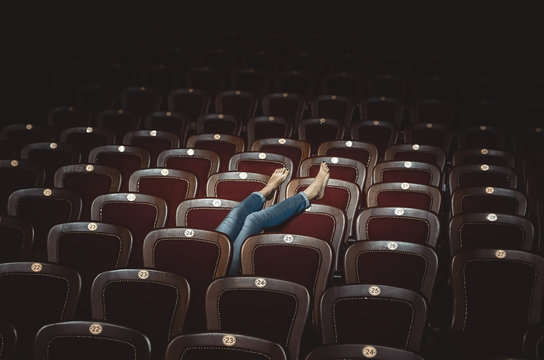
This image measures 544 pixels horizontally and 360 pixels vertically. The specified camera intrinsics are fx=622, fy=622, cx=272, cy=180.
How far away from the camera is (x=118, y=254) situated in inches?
68.4

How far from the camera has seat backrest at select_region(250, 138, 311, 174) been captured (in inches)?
102

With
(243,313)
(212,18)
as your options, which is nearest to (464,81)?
(212,18)

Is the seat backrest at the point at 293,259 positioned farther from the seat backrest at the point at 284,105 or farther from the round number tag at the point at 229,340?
the seat backrest at the point at 284,105

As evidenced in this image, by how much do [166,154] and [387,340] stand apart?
1381 mm

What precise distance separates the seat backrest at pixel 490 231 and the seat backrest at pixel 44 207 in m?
1.22

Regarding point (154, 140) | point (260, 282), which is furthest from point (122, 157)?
point (260, 282)

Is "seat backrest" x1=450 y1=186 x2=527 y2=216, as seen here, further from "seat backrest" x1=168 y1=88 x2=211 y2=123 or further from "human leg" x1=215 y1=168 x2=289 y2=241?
"seat backrest" x1=168 y1=88 x2=211 y2=123

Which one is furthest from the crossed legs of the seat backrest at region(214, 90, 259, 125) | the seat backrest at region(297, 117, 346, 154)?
the seat backrest at region(214, 90, 259, 125)

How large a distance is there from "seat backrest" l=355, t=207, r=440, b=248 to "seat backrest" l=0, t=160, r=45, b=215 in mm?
1271

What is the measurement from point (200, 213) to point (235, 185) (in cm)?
26

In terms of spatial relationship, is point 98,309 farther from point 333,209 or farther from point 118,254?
point 333,209

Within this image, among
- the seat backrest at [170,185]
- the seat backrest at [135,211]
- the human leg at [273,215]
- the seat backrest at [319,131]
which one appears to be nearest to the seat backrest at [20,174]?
the seat backrest at [170,185]

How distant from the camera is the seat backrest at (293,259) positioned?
1.62 m

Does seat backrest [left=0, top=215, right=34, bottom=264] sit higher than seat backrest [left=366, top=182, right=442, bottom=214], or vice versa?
seat backrest [left=366, top=182, right=442, bottom=214]
